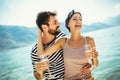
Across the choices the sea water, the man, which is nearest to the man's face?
the man

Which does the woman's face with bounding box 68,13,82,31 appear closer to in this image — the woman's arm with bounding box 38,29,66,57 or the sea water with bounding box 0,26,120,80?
the woman's arm with bounding box 38,29,66,57

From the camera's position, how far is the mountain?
15953 millimetres

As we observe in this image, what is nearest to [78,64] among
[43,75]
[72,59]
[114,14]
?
[72,59]

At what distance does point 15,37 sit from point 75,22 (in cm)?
1558

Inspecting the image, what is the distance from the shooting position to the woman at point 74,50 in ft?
7.66

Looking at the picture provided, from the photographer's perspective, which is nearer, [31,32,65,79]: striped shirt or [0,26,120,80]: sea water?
[31,32,65,79]: striped shirt

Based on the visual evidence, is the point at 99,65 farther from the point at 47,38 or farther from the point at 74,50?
the point at 74,50

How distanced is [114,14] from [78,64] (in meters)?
12.7

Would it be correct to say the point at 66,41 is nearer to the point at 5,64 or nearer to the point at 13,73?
the point at 13,73

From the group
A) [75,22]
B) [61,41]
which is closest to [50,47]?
[61,41]

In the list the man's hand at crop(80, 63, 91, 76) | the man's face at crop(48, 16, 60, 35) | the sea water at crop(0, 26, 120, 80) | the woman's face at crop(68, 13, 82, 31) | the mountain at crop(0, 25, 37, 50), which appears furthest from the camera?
the mountain at crop(0, 25, 37, 50)

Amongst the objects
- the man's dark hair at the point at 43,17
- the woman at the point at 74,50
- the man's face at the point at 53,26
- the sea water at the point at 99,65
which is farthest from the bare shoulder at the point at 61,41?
the sea water at the point at 99,65

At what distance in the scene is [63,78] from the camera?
2.46 metres

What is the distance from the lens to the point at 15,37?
17.7 metres
